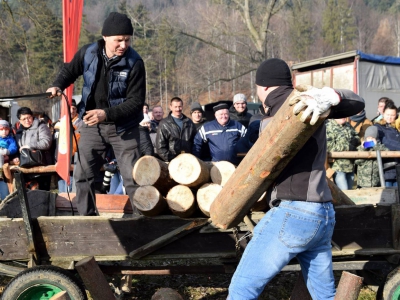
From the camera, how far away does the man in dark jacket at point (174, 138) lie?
287 inches

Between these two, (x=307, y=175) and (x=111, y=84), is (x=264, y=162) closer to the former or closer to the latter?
(x=307, y=175)

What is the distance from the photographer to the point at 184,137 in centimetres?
732

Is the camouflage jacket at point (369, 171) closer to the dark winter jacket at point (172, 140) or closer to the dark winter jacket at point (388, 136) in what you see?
the dark winter jacket at point (388, 136)

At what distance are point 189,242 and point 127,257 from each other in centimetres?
49

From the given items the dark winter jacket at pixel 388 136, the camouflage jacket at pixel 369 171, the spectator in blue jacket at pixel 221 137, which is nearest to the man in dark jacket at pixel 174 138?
the spectator in blue jacket at pixel 221 137

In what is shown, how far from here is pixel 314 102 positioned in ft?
8.16

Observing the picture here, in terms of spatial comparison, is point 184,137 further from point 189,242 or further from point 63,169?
point 189,242

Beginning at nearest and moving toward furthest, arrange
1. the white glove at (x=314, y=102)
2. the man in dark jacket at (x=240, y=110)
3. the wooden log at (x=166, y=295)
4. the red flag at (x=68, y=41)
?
A: 1. the white glove at (x=314, y=102)
2. the wooden log at (x=166, y=295)
3. the red flag at (x=68, y=41)
4. the man in dark jacket at (x=240, y=110)

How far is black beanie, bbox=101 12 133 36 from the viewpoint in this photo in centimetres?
419

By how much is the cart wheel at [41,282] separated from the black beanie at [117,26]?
1.96 m

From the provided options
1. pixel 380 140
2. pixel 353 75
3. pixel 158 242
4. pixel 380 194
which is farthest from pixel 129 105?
pixel 353 75

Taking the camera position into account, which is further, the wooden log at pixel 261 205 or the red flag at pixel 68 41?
the red flag at pixel 68 41

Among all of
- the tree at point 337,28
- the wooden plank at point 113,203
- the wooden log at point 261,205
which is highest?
the tree at point 337,28

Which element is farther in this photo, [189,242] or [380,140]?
[380,140]
